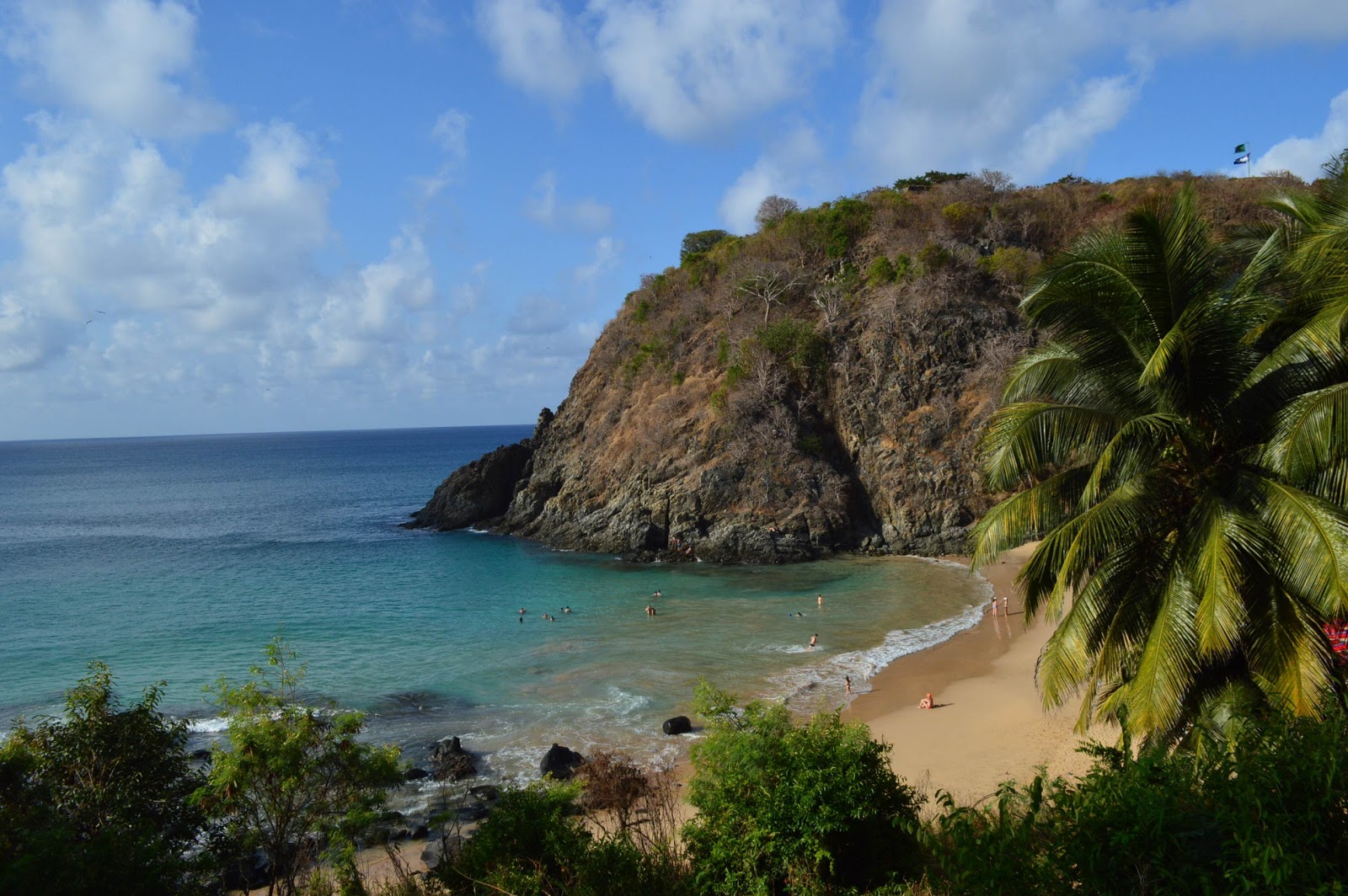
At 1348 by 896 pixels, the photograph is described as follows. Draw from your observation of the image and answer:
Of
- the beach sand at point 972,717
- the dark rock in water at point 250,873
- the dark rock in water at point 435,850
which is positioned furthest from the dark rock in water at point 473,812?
the beach sand at point 972,717

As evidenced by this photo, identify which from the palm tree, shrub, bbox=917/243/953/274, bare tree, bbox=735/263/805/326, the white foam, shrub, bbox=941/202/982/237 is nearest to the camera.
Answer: the palm tree

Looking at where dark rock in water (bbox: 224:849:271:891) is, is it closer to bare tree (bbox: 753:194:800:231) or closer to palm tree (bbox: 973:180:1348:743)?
palm tree (bbox: 973:180:1348:743)

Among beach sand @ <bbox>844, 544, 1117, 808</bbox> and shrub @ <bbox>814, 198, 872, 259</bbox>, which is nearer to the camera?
beach sand @ <bbox>844, 544, 1117, 808</bbox>

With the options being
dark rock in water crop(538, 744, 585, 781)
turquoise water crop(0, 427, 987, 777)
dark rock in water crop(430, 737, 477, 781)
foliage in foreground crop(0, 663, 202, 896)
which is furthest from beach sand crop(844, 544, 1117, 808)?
foliage in foreground crop(0, 663, 202, 896)

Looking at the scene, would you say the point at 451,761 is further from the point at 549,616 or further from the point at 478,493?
the point at 478,493

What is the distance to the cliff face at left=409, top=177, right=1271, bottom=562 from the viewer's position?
43188 mm

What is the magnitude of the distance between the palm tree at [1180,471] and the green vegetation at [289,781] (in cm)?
936

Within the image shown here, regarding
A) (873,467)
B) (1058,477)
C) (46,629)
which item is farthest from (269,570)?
(1058,477)

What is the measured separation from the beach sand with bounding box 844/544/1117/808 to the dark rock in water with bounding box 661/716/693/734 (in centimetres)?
430

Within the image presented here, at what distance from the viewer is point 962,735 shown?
19219 millimetres

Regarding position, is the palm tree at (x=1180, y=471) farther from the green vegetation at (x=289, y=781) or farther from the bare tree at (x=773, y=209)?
the bare tree at (x=773, y=209)

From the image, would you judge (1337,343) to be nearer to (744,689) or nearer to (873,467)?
(744,689)

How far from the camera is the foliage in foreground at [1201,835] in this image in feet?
15.7

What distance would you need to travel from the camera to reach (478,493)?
58.1 m
